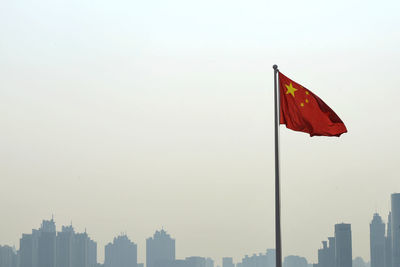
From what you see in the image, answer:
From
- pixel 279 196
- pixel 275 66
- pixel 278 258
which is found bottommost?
pixel 278 258

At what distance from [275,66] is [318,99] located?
1.26 meters

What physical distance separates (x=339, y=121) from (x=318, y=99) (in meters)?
0.73

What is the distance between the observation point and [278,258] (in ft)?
64.3

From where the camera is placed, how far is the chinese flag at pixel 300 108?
21.0 metres

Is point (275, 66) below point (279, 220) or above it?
above

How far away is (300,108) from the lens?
21.1m

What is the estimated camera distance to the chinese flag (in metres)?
21.0

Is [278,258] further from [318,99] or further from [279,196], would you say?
[318,99]

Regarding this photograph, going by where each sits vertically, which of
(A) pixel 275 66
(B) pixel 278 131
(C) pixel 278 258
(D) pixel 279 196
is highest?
(A) pixel 275 66

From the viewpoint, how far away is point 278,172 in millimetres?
19797

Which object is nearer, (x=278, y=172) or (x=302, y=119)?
(x=278, y=172)

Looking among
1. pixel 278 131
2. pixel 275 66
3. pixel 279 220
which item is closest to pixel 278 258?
pixel 279 220

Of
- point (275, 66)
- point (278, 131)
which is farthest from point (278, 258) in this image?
point (275, 66)

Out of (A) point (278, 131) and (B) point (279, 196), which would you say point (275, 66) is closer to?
(A) point (278, 131)
